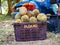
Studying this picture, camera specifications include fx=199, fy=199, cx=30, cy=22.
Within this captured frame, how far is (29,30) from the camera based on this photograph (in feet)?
15.4

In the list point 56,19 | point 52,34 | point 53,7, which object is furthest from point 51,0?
point 52,34

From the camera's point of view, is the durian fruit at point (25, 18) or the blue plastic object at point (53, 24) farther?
the blue plastic object at point (53, 24)

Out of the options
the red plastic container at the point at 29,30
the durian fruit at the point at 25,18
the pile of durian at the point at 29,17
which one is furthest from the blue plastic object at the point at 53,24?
the durian fruit at the point at 25,18

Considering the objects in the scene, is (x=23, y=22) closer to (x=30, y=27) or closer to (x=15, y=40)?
(x=30, y=27)

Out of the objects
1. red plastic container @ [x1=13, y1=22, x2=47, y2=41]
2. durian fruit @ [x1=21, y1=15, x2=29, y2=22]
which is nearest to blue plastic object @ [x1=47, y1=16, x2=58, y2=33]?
red plastic container @ [x1=13, y1=22, x2=47, y2=41]

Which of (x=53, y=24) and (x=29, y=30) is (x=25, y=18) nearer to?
(x=29, y=30)

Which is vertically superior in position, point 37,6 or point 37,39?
point 37,6

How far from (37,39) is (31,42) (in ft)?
0.69

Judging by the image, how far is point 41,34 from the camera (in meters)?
4.75

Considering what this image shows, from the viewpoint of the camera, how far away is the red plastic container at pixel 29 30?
4.66 m

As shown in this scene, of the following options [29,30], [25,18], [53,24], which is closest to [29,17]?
[25,18]

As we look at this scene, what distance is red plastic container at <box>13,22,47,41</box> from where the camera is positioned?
4.66 metres

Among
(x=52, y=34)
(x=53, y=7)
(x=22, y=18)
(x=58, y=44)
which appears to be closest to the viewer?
(x=58, y=44)

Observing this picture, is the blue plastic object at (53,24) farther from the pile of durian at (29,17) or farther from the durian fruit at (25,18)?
the durian fruit at (25,18)
